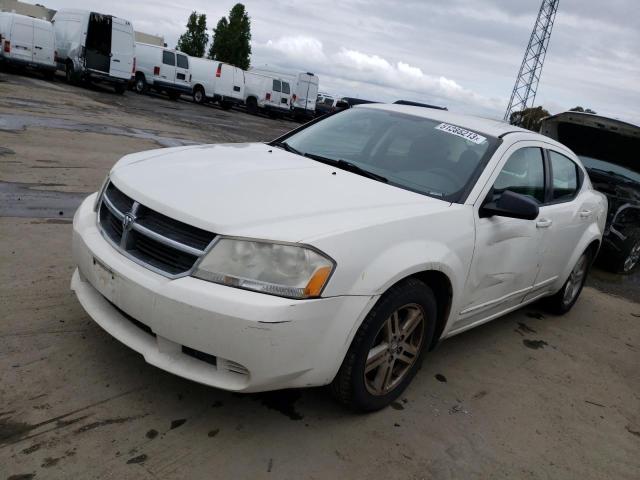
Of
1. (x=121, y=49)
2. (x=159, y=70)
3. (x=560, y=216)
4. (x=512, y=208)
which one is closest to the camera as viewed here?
(x=512, y=208)

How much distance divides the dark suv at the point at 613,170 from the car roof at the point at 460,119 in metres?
3.29

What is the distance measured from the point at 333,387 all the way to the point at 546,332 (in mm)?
2650

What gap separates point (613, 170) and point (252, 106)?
2234 centimetres

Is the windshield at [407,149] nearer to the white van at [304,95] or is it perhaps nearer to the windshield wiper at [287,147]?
the windshield wiper at [287,147]

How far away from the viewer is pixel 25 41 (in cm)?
1873

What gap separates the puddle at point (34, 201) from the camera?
5.01 m

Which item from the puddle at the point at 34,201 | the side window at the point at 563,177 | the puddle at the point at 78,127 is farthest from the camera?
the puddle at the point at 78,127

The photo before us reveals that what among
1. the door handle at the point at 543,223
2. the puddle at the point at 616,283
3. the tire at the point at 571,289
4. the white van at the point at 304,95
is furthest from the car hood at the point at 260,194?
the white van at the point at 304,95

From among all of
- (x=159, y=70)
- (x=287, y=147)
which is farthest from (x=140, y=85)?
(x=287, y=147)

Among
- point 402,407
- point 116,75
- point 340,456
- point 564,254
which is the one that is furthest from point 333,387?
point 116,75

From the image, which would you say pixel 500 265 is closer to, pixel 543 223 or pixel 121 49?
pixel 543 223

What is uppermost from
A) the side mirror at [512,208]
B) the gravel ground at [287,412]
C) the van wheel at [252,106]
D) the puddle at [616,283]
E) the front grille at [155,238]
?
the side mirror at [512,208]

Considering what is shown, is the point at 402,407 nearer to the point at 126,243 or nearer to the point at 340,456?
the point at 340,456

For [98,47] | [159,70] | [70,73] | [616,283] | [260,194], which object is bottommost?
[616,283]
